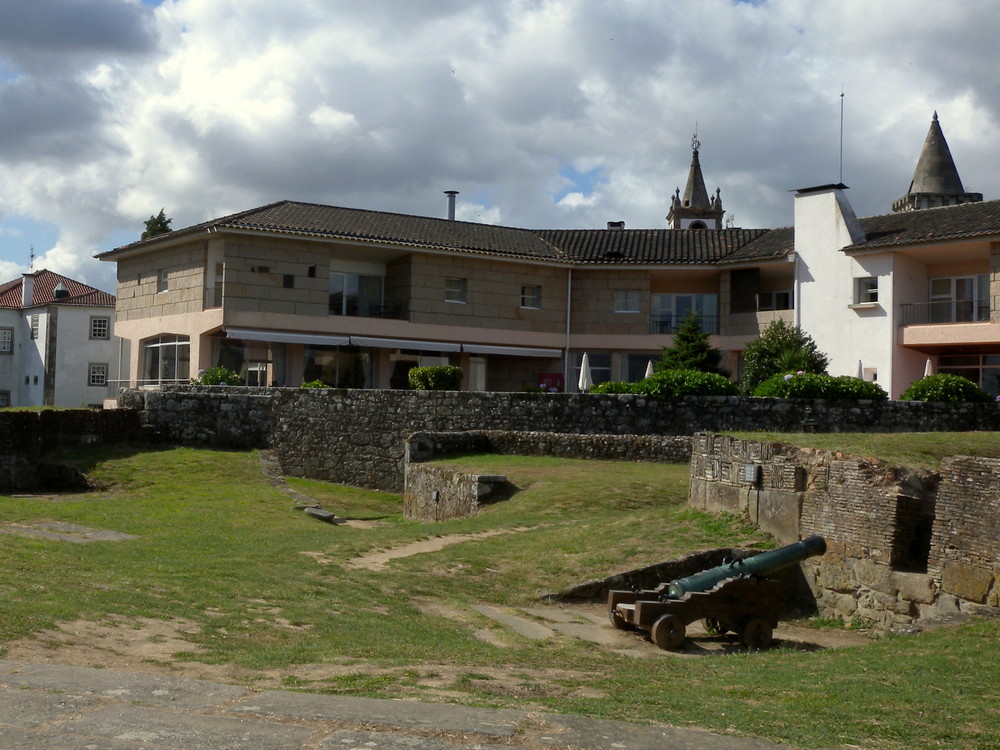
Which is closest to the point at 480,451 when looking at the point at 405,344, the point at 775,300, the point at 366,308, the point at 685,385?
the point at 685,385

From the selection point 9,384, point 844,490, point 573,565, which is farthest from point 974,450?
point 9,384

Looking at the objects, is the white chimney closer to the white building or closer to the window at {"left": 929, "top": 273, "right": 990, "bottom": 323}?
the white building

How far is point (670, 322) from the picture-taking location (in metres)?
43.3

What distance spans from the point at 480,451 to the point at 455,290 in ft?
51.8

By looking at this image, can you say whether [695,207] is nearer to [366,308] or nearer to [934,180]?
[934,180]

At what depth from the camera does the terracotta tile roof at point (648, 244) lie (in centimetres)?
4300

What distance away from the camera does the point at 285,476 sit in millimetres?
28750

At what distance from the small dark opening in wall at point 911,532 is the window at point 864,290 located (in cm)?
2534

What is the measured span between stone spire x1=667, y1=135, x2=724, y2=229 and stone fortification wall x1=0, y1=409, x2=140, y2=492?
5287cm

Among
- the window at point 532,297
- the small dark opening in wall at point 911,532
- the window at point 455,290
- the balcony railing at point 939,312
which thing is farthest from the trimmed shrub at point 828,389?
the window at point 532,297

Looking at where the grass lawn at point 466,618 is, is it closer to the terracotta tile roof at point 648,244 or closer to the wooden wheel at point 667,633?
the wooden wheel at point 667,633

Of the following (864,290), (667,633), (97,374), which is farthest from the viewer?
(97,374)

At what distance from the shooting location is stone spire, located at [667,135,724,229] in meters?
73.4

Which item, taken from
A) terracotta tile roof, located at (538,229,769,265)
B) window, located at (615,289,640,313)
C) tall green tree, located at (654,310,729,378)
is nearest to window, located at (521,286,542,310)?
terracotta tile roof, located at (538,229,769,265)
